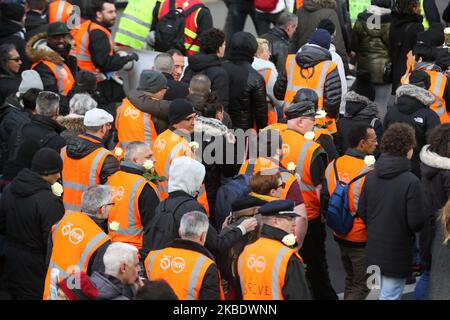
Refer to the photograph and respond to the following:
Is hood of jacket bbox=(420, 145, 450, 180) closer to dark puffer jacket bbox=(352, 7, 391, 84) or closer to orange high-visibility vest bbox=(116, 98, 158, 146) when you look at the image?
orange high-visibility vest bbox=(116, 98, 158, 146)

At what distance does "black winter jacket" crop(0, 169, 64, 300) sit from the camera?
8570 millimetres

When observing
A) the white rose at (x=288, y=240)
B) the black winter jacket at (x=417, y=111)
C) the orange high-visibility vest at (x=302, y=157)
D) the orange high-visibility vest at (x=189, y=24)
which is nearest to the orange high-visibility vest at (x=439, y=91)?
the black winter jacket at (x=417, y=111)

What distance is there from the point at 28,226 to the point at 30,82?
279cm

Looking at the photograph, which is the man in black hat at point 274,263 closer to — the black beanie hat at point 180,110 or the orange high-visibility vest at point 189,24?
the black beanie hat at point 180,110

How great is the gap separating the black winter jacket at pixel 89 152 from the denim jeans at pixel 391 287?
245cm

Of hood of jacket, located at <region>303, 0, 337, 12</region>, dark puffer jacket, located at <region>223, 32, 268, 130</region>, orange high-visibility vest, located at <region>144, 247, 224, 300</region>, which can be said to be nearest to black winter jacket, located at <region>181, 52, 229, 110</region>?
dark puffer jacket, located at <region>223, 32, 268, 130</region>

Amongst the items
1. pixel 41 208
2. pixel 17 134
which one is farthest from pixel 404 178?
pixel 17 134

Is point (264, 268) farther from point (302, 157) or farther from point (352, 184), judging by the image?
point (302, 157)

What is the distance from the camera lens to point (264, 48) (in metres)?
11.8

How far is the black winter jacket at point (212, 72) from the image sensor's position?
10.6 m

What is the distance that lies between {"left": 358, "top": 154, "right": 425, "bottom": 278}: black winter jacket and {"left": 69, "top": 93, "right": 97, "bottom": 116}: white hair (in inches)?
123

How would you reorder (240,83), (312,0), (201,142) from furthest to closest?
(312,0)
(240,83)
(201,142)

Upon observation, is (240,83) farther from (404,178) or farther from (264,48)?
(404,178)
